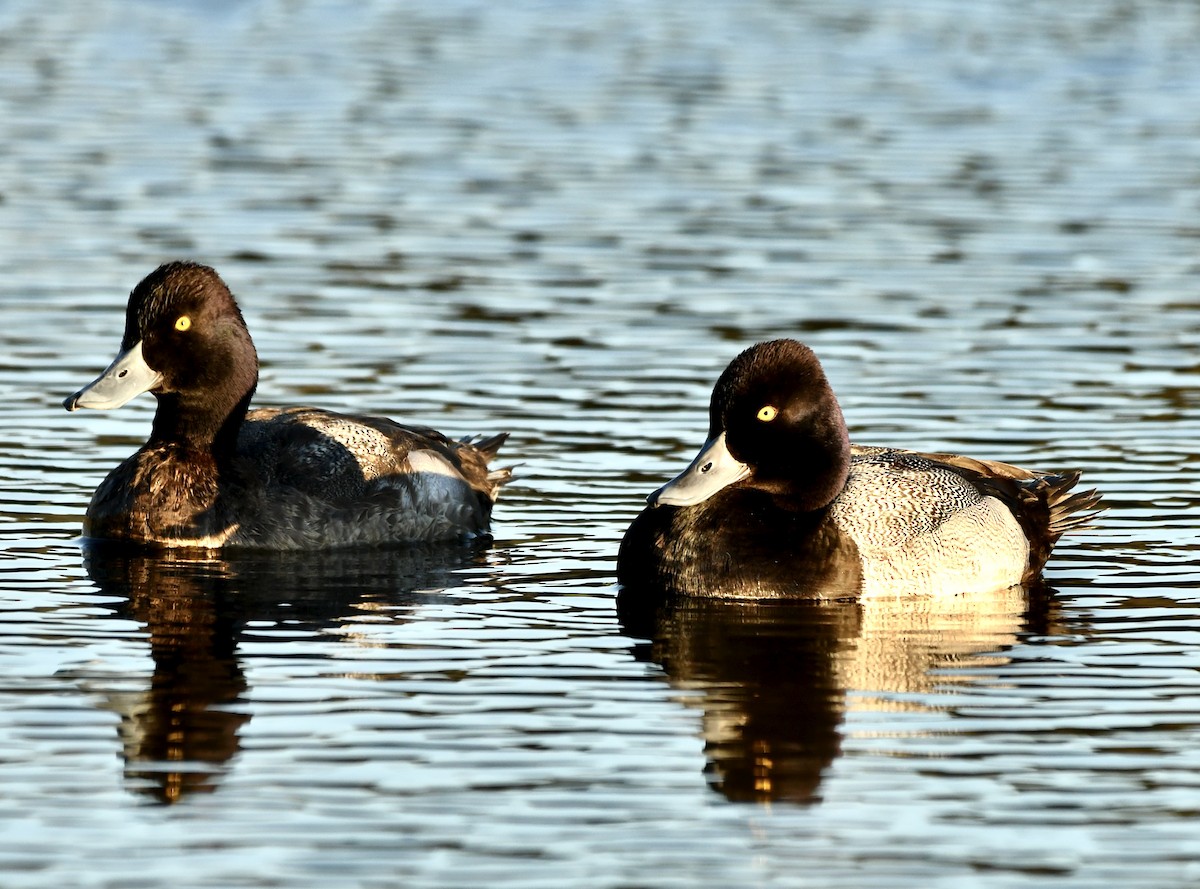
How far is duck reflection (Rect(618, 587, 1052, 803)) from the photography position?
8828 millimetres

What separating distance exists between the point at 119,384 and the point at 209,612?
2116 millimetres

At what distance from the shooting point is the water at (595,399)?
8.13 m

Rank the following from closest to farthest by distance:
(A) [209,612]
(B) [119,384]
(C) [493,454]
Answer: (A) [209,612], (B) [119,384], (C) [493,454]

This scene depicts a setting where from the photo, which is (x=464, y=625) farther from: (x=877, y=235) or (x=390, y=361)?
(x=877, y=235)

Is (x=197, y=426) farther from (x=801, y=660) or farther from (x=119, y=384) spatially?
(x=801, y=660)

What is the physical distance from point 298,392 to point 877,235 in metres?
6.72

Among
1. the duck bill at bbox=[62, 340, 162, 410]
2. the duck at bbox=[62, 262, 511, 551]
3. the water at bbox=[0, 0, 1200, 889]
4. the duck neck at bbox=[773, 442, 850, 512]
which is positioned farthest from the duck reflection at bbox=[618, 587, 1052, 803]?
the duck bill at bbox=[62, 340, 162, 410]

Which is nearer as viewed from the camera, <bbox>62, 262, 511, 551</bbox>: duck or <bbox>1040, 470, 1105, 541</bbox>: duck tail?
<bbox>1040, 470, 1105, 541</bbox>: duck tail

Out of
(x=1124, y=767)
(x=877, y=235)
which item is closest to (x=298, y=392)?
(x=877, y=235)

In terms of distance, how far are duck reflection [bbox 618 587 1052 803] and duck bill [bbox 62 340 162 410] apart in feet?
9.84

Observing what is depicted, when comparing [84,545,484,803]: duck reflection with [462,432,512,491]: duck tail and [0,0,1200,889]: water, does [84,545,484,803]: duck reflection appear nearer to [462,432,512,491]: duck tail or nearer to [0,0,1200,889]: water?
[0,0,1200,889]: water

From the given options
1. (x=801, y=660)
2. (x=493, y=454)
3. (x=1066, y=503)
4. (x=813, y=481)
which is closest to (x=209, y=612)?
(x=801, y=660)

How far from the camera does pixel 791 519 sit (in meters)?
11.5

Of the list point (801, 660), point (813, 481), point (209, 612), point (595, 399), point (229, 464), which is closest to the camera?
Answer: point (801, 660)
